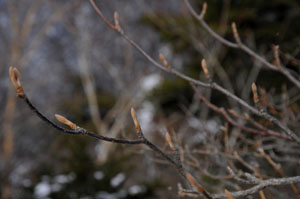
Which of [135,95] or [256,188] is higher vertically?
[135,95]

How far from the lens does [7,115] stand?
166 inches

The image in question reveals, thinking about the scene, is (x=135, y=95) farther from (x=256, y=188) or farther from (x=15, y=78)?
(x=15, y=78)

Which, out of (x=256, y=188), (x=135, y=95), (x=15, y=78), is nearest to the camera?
(x=15, y=78)

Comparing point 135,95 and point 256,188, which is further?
point 135,95

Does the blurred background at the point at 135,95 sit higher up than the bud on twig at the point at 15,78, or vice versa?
the blurred background at the point at 135,95

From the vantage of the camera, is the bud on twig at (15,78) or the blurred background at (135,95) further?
the blurred background at (135,95)

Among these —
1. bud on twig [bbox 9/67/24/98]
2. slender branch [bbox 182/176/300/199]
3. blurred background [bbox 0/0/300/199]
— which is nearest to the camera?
bud on twig [bbox 9/67/24/98]

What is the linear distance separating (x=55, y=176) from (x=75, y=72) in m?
5.33

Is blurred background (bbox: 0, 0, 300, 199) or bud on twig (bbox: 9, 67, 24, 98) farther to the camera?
blurred background (bbox: 0, 0, 300, 199)

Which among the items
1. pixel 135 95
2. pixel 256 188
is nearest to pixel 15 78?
pixel 256 188

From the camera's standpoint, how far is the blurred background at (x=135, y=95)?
3.10 metres

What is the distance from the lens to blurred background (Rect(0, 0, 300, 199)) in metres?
3.10

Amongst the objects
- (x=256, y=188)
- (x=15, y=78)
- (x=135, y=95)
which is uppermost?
(x=135, y=95)

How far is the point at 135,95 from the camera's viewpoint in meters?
5.55
